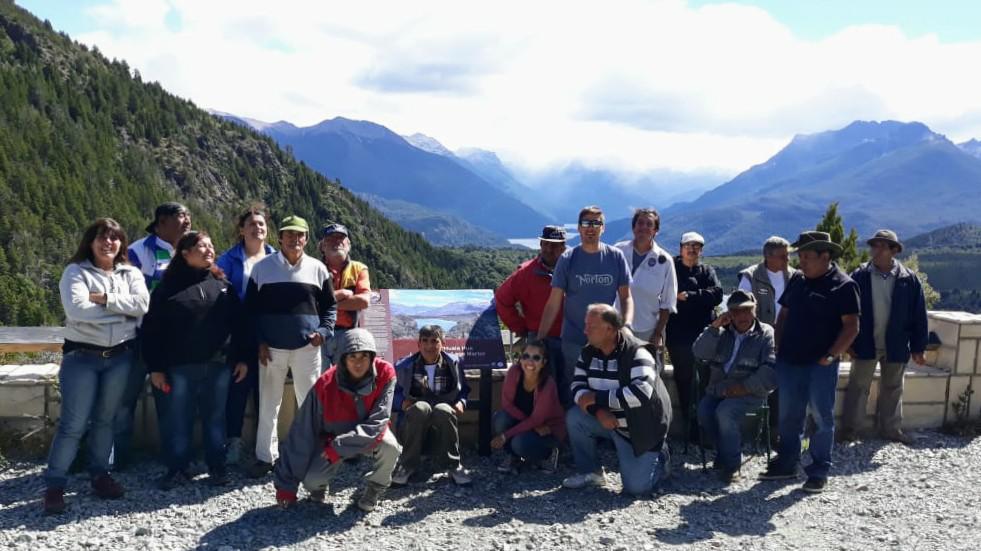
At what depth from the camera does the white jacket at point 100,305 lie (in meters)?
5.21

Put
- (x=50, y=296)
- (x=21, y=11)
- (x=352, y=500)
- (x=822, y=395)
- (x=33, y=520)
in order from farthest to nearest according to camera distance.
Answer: (x=21, y=11) < (x=50, y=296) < (x=822, y=395) < (x=352, y=500) < (x=33, y=520)

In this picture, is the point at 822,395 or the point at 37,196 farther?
the point at 37,196

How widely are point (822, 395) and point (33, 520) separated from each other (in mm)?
5955

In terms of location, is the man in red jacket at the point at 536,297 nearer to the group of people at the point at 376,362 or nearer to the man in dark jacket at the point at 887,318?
the group of people at the point at 376,362

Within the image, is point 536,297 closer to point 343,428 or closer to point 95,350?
point 343,428

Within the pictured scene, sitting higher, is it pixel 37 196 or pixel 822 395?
pixel 37 196

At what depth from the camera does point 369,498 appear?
541cm

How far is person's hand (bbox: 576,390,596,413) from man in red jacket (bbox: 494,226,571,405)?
1.87 ft

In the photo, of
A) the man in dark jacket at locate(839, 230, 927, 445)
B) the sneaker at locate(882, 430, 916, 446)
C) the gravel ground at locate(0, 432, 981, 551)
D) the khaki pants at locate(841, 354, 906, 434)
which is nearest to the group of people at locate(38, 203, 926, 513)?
the gravel ground at locate(0, 432, 981, 551)

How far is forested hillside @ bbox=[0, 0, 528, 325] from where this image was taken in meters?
69.3

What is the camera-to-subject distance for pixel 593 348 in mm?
5871

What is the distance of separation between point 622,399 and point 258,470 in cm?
294

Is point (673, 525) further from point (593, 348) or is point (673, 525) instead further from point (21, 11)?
point (21, 11)

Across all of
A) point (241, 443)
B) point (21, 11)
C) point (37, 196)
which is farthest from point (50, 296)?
point (21, 11)
